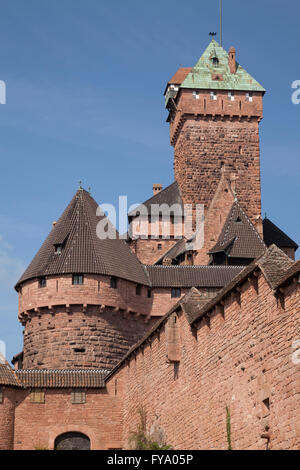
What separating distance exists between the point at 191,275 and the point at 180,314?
21.2 meters

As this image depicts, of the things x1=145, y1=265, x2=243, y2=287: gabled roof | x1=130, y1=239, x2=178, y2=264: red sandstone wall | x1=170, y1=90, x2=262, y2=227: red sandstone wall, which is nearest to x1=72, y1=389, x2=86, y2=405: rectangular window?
x1=145, y1=265, x2=243, y2=287: gabled roof

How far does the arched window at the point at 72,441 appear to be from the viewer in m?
32.4

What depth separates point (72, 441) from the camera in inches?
1287

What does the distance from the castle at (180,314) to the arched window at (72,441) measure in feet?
0.14

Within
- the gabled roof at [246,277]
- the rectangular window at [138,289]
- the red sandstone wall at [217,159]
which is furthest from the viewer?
the red sandstone wall at [217,159]

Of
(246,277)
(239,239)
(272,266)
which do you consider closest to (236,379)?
(246,277)

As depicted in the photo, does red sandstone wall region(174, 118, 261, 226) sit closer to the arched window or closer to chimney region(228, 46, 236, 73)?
chimney region(228, 46, 236, 73)

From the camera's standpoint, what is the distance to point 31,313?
3984 cm

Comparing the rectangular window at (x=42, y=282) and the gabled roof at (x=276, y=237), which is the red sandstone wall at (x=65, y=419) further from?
the gabled roof at (x=276, y=237)

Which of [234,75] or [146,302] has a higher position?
[234,75]

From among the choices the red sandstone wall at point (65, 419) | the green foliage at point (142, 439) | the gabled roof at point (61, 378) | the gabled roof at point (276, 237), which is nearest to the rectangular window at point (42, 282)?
the gabled roof at point (61, 378)
